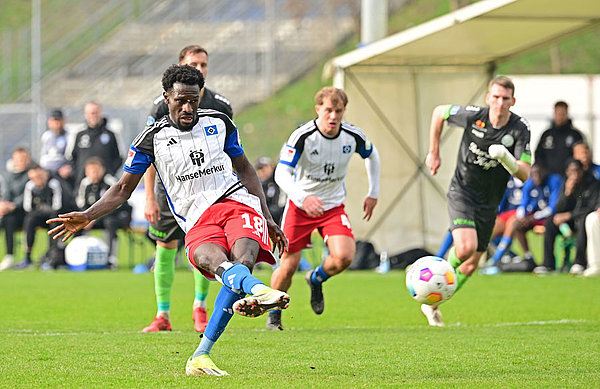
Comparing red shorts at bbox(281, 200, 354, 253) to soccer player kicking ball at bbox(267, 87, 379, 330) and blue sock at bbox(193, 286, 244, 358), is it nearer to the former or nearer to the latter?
soccer player kicking ball at bbox(267, 87, 379, 330)

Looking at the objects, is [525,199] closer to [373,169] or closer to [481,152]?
[481,152]

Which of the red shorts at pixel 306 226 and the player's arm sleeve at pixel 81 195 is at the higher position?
the player's arm sleeve at pixel 81 195

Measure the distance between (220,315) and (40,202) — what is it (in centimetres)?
1185

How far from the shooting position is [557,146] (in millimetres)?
16891

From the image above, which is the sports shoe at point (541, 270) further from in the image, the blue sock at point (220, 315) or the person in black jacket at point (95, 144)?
Answer: the blue sock at point (220, 315)

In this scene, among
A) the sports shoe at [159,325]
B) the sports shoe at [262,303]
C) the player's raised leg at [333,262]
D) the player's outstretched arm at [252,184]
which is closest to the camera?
the sports shoe at [262,303]

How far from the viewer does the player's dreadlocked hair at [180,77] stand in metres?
6.15

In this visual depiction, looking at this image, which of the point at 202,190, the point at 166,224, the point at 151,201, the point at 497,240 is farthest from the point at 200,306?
the point at 497,240

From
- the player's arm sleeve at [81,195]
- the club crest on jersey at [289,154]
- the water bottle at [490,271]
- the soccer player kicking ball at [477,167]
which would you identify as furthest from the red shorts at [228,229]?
the water bottle at [490,271]

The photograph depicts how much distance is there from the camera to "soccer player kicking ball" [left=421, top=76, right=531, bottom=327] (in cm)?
911

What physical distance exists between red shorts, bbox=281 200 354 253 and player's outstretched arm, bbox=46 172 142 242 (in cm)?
306

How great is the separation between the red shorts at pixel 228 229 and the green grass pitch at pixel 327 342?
2.55ft

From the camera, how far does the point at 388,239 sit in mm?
17422

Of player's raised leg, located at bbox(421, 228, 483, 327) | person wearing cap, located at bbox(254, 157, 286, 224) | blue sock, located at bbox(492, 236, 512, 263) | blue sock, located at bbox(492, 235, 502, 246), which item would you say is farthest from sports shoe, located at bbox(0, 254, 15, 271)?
player's raised leg, located at bbox(421, 228, 483, 327)
